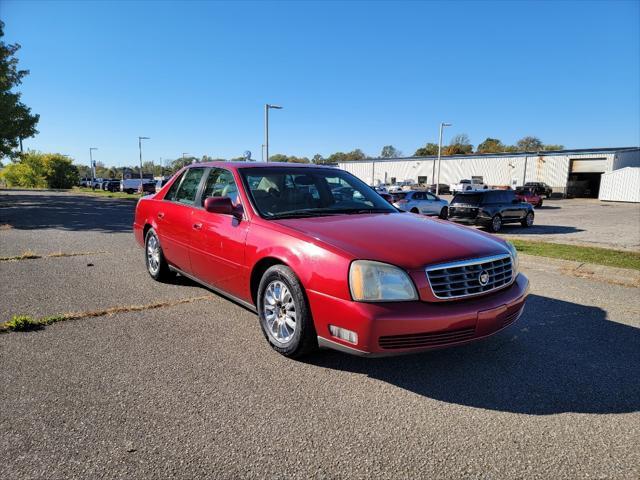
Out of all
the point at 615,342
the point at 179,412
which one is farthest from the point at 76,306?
the point at 615,342

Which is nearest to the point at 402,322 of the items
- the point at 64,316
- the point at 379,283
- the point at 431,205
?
the point at 379,283

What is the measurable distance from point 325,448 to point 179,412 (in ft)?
3.13

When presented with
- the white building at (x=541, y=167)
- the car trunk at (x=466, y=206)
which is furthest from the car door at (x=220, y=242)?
the white building at (x=541, y=167)

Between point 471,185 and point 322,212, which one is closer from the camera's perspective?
point 322,212

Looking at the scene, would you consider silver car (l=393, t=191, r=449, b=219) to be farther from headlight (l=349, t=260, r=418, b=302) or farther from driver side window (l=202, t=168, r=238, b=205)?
headlight (l=349, t=260, r=418, b=302)

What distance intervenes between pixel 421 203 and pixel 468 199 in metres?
4.33

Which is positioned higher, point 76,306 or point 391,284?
point 391,284

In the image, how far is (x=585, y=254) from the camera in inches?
348

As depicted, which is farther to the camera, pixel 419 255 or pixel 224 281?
pixel 224 281

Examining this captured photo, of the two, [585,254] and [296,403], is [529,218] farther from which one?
[296,403]

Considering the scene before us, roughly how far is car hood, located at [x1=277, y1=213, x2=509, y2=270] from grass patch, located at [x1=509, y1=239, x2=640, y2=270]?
5326 mm

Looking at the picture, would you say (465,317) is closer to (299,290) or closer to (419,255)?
(419,255)

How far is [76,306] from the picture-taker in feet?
15.6

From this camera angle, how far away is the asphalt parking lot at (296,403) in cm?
226
